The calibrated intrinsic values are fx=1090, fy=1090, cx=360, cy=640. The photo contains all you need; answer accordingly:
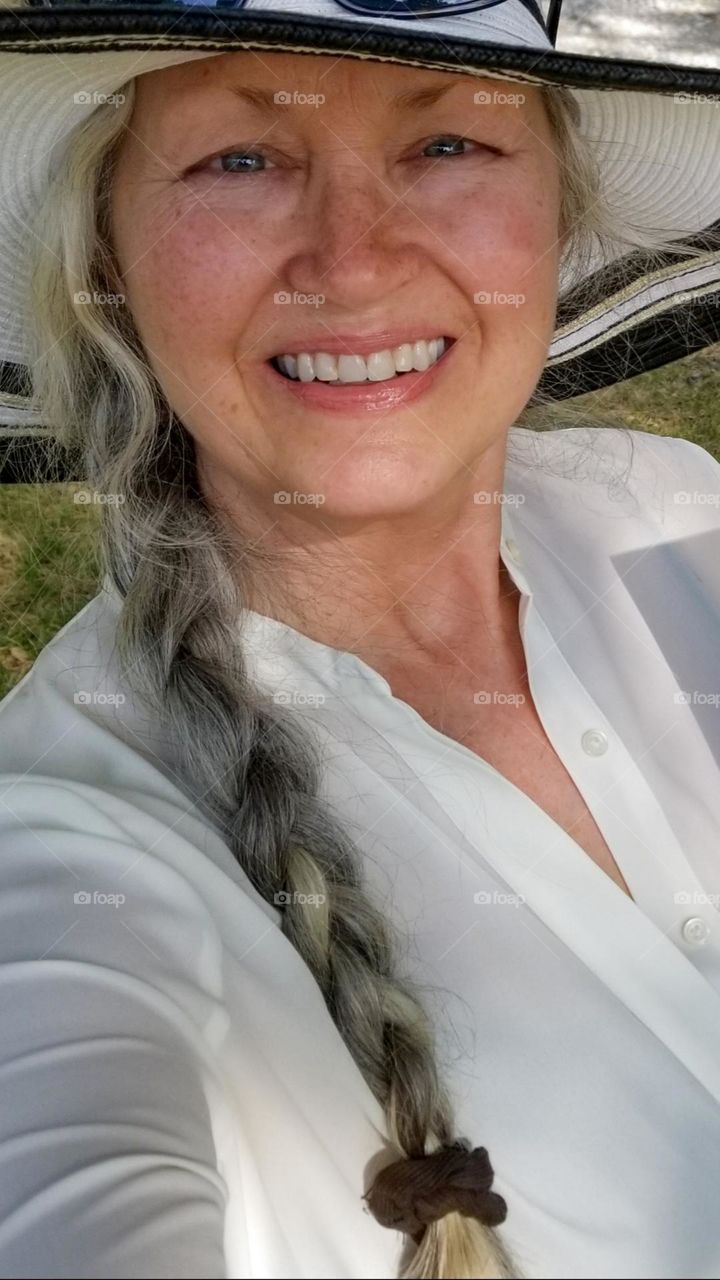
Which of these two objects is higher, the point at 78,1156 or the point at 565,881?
the point at 78,1156

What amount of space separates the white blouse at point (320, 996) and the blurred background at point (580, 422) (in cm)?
49

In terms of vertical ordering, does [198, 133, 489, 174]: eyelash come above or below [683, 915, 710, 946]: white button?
above

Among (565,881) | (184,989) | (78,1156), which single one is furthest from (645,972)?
(78,1156)

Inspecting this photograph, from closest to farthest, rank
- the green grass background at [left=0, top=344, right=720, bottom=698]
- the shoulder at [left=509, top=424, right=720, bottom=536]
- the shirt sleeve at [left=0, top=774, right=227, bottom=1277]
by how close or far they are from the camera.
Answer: the shirt sleeve at [left=0, top=774, right=227, bottom=1277], the shoulder at [left=509, top=424, right=720, bottom=536], the green grass background at [left=0, top=344, right=720, bottom=698]

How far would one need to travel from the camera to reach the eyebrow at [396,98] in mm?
1017

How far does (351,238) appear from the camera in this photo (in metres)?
1.07

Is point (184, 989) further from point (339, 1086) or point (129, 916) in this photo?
point (339, 1086)

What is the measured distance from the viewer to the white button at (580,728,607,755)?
1.31 meters

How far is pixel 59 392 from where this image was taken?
1.34m

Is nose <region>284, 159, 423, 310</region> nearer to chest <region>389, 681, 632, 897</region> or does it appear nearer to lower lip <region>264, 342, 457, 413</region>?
lower lip <region>264, 342, 457, 413</region>

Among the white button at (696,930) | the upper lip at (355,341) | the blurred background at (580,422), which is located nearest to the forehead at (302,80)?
the upper lip at (355,341)

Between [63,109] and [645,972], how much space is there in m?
1.04

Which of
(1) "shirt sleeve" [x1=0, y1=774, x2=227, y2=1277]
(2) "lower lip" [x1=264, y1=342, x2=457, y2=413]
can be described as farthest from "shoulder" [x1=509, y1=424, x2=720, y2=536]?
(1) "shirt sleeve" [x1=0, y1=774, x2=227, y2=1277]

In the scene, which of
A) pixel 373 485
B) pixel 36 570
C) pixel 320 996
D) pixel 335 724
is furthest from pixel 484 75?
pixel 36 570
